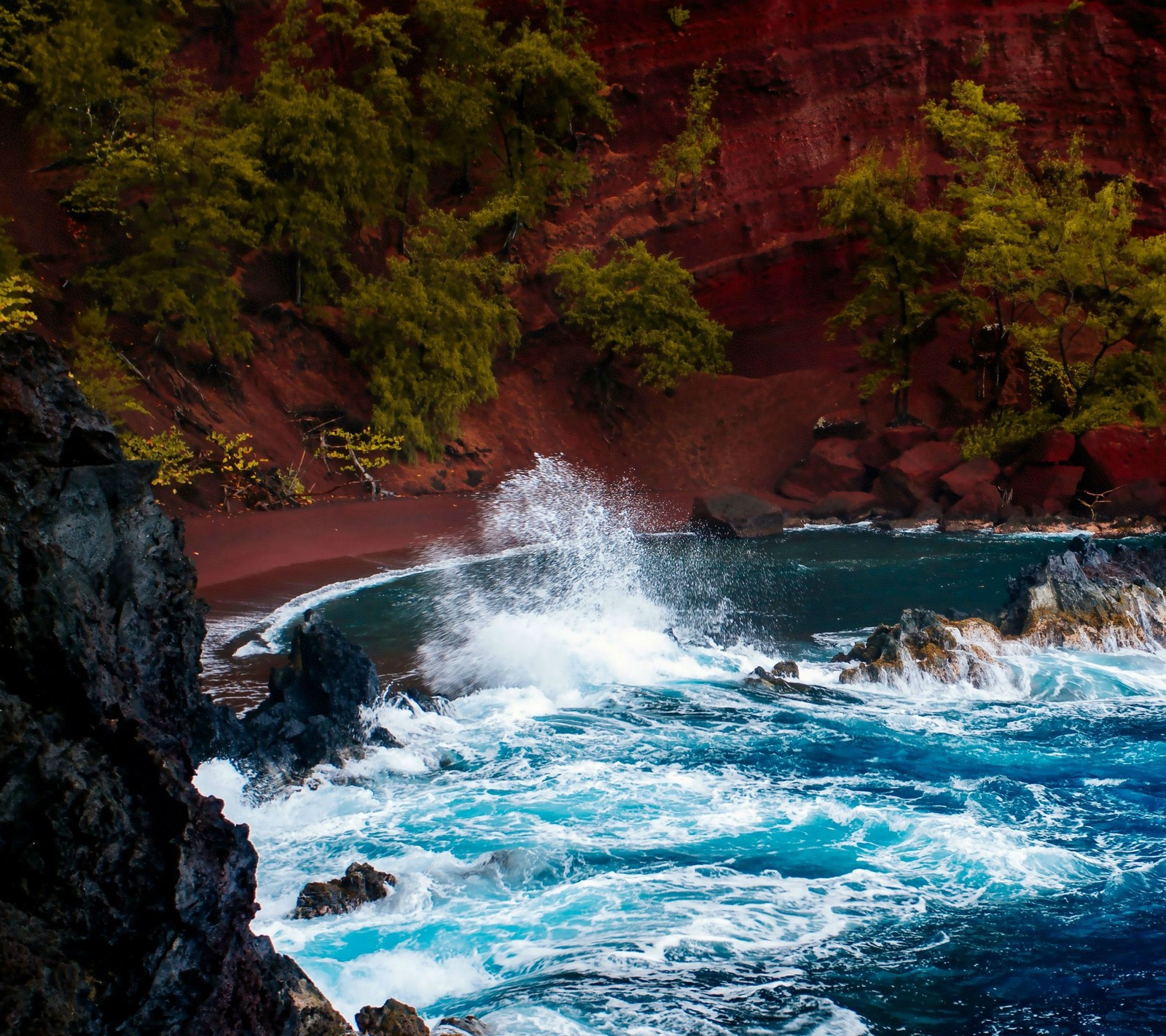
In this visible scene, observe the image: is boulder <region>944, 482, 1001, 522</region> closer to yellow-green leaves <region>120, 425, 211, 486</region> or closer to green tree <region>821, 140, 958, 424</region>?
green tree <region>821, 140, 958, 424</region>

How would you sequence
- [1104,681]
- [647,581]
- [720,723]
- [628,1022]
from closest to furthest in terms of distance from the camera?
1. [628,1022]
2. [720,723]
3. [1104,681]
4. [647,581]

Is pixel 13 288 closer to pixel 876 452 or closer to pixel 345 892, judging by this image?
pixel 345 892

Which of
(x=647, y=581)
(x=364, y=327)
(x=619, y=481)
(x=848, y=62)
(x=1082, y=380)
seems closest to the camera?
(x=647, y=581)

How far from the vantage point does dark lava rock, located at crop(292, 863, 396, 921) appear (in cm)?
594

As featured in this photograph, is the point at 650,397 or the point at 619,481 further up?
the point at 650,397

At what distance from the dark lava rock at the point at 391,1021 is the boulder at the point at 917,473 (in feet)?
71.4

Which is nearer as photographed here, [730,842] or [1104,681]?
[730,842]

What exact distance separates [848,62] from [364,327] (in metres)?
18.4

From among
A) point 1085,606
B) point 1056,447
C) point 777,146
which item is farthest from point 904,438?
point 1085,606

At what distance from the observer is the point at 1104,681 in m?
11.0

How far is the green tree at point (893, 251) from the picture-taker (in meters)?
27.6

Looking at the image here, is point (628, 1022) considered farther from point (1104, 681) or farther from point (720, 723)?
point (1104, 681)

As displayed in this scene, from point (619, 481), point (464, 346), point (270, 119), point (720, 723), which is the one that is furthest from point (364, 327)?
point (720, 723)

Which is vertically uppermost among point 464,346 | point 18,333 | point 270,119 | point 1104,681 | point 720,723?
point 270,119
